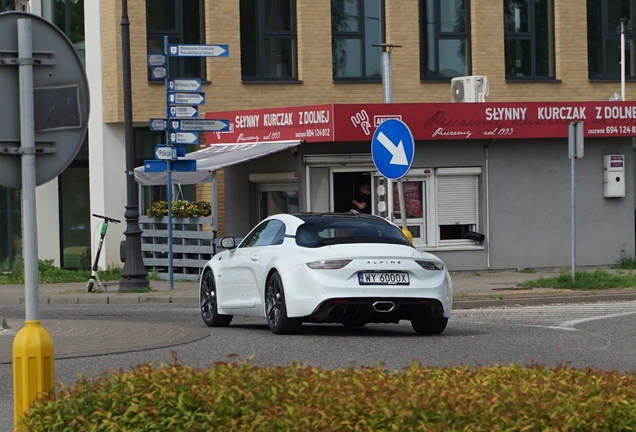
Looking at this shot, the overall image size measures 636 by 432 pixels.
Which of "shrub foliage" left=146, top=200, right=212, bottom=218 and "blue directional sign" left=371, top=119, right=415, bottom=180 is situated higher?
"blue directional sign" left=371, top=119, right=415, bottom=180

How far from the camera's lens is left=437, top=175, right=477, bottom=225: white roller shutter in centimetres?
2684

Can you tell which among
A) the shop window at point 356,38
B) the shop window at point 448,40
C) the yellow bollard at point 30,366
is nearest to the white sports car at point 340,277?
the yellow bollard at point 30,366

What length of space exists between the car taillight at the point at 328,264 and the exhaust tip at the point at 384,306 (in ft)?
1.78

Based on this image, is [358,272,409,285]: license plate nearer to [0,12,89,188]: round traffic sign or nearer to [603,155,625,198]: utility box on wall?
[0,12,89,188]: round traffic sign

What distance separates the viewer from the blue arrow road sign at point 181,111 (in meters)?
23.3

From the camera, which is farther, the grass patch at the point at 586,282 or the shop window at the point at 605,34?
the shop window at the point at 605,34

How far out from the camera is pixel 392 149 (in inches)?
807

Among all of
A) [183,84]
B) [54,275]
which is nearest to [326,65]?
[54,275]

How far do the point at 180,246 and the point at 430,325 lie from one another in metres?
12.8

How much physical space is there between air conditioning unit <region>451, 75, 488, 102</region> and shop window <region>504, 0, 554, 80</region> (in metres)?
5.75

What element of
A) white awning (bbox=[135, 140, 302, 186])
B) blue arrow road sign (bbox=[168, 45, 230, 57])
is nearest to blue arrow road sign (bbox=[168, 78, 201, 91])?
blue arrow road sign (bbox=[168, 45, 230, 57])

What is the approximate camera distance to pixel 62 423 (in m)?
5.78

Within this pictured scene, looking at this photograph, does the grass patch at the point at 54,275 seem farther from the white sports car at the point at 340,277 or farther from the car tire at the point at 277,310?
the car tire at the point at 277,310

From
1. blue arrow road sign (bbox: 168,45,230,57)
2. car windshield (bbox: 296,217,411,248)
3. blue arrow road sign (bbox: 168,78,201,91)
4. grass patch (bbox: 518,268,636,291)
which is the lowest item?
grass patch (bbox: 518,268,636,291)
